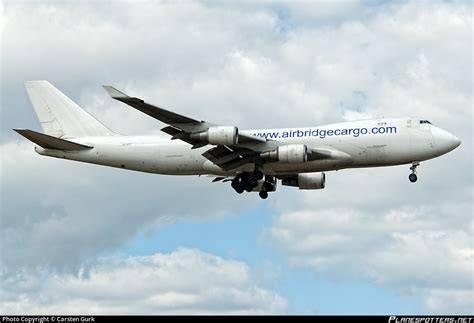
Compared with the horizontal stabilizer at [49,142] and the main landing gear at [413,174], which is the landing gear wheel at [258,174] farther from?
the horizontal stabilizer at [49,142]

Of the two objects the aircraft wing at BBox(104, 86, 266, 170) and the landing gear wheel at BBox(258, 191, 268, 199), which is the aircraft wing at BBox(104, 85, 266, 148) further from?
the landing gear wheel at BBox(258, 191, 268, 199)

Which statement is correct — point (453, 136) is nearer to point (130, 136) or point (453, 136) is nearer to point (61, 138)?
point (130, 136)

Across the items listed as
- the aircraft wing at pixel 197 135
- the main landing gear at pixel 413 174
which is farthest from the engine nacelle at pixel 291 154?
the main landing gear at pixel 413 174

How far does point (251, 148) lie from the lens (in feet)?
208

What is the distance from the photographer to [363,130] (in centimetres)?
6269

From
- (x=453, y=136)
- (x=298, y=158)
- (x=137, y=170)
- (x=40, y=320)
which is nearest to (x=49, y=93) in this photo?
(x=137, y=170)

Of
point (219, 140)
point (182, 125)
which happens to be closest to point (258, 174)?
point (219, 140)

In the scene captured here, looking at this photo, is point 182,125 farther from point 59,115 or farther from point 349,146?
point 59,115

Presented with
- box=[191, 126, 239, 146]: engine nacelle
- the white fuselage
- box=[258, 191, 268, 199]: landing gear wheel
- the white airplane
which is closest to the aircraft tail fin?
the white airplane

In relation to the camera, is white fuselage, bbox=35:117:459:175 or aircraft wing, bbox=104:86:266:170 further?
white fuselage, bbox=35:117:459:175

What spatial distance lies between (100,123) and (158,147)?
654 cm

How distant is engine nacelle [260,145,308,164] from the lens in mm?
61406

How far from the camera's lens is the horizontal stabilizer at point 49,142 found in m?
65.8

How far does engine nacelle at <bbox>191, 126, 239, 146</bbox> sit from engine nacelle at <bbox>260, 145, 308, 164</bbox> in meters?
2.83
